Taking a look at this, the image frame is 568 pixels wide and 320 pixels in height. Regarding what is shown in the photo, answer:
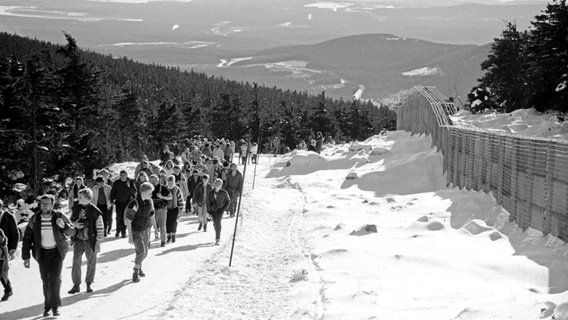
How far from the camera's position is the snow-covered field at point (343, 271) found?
1051 cm

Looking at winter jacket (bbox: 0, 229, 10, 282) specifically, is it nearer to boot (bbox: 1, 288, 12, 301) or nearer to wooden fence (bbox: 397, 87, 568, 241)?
boot (bbox: 1, 288, 12, 301)

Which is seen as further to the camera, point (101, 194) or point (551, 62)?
point (551, 62)

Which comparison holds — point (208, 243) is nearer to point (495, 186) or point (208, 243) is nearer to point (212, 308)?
point (212, 308)

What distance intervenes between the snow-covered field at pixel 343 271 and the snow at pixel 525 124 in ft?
22.2

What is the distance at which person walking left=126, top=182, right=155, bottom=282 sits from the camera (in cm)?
1248

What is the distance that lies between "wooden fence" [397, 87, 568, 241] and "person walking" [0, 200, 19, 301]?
9.42 metres

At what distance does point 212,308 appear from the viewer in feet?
36.6

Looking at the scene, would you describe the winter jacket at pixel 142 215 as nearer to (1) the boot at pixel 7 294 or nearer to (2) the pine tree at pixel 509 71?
(1) the boot at pixel 7 294

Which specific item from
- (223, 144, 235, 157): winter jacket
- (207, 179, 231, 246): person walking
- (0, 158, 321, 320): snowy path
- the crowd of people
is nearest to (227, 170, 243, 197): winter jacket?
the crowd of people

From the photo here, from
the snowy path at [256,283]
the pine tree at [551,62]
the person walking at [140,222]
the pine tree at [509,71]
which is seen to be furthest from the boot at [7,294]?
the pine tree at [509,71]

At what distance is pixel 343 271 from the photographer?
13500 mm

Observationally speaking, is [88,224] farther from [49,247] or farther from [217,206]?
[217,206]

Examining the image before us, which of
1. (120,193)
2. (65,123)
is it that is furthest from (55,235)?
(65,123)

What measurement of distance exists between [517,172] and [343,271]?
184 inches
